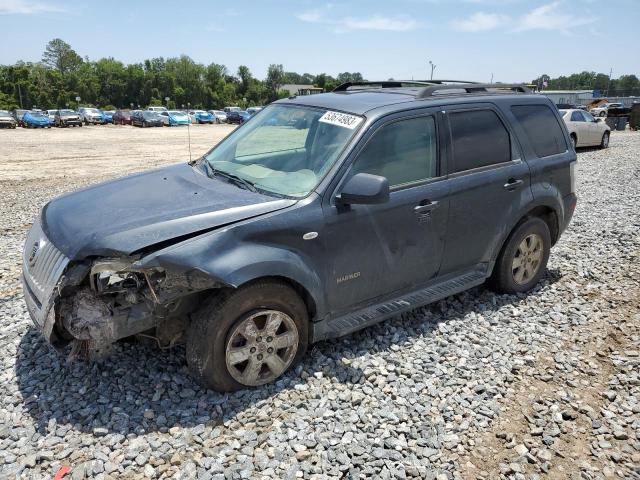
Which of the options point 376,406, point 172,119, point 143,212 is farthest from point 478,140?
point 172,119

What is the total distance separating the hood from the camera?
116 inches

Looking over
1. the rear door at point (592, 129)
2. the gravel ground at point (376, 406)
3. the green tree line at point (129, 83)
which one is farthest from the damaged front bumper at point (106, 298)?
the green tree line at point (129, 83)

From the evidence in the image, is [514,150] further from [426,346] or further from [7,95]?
[7,95]

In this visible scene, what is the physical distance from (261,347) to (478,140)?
104 inches

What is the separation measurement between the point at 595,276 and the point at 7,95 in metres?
89.5

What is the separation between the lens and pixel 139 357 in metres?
3.76

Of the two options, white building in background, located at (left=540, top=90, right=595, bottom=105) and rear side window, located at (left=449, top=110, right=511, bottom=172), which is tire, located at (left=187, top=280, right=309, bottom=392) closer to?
rear side window, located at (left=449, top=110, right=511, bottom=172)

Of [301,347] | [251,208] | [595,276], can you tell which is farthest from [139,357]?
[595,276]

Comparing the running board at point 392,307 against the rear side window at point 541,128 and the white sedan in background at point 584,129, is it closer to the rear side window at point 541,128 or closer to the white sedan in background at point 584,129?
the rear side window at point 541,128

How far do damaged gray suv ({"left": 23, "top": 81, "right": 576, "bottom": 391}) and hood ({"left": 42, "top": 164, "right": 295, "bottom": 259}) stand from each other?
0.01 m

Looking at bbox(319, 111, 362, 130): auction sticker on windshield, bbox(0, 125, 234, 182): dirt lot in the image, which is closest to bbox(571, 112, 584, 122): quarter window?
bbox(0, 125, 234, 182): dirt lot

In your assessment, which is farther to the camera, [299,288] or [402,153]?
[402,153]

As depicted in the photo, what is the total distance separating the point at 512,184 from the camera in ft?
15.0

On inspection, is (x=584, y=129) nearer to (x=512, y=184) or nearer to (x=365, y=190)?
(x=512, y=184)
